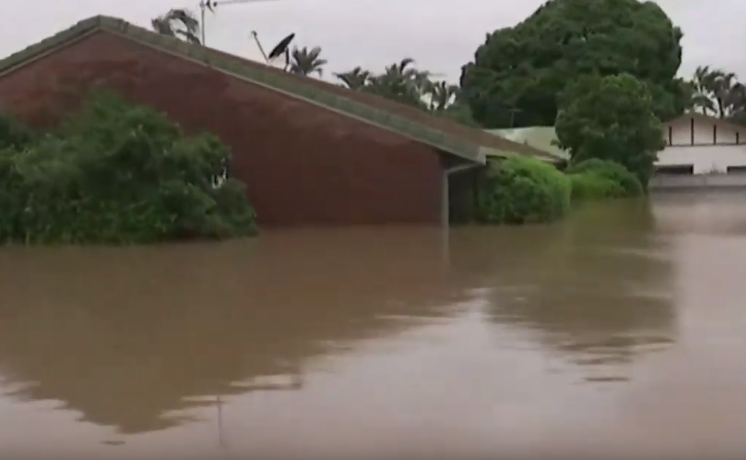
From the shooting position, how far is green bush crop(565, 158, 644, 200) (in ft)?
124

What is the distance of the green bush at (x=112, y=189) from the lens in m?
18.5

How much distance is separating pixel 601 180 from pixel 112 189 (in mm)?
24246

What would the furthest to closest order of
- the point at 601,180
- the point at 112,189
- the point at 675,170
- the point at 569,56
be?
1. the point at 675,170
2. the point at 569,56
3. the point at 601,180
4. the point at 112,189

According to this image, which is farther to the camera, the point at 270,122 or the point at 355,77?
the point at 355,77

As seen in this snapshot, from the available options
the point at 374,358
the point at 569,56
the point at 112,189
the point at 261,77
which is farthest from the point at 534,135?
the point at 374,358

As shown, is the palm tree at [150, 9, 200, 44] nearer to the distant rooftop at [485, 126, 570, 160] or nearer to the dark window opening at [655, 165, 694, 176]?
the distant rooftop at [485, 126, 570, 160]

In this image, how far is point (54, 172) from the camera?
61.3ft

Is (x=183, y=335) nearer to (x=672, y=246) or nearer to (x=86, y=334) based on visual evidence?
(x=86, y=334)

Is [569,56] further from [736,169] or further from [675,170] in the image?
[736,169]

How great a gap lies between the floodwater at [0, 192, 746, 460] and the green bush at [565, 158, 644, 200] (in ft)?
73.2

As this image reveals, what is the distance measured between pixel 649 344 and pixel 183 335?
13.5ft

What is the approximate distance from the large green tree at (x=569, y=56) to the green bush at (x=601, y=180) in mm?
9011

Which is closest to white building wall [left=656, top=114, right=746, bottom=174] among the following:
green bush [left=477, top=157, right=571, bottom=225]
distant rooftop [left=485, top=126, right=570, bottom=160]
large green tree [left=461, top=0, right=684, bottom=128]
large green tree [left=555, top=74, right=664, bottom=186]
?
large green tree [left=461, top=0, right=684, bottom=128]

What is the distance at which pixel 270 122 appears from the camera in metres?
22.6
